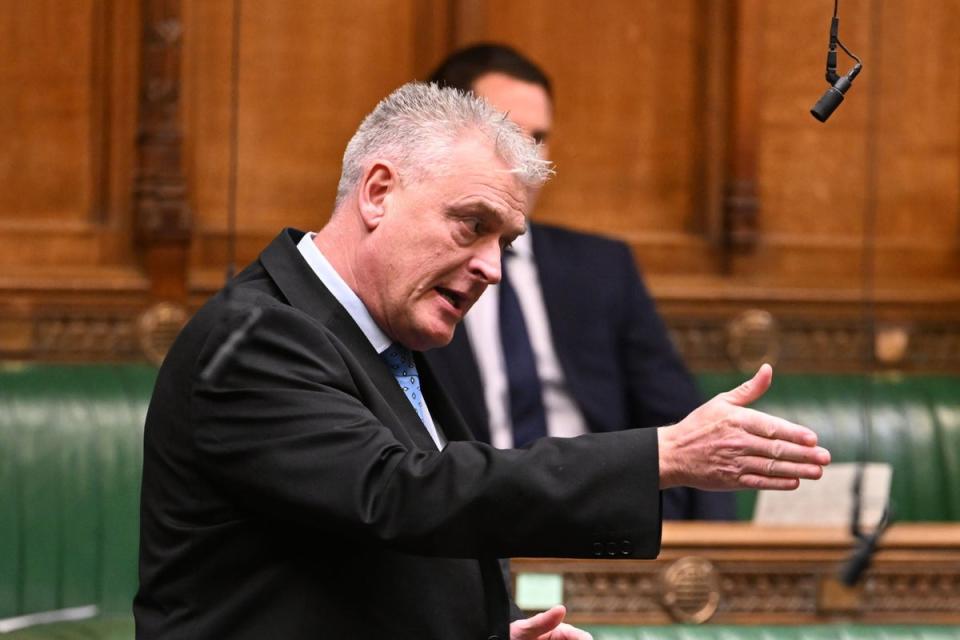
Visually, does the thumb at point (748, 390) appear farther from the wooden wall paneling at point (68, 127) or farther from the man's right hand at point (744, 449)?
the wooden wall paneling at point (68, 127)

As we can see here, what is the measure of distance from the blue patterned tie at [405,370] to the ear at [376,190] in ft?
0.49

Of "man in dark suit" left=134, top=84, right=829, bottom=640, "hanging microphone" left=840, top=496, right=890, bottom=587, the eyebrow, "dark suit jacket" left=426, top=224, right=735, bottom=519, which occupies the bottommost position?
"hanging microphone" left=840, top=496, right=890, bottom=587

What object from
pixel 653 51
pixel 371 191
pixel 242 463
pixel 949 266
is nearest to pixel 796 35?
pixel 653 51

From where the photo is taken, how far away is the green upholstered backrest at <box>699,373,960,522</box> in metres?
4.03

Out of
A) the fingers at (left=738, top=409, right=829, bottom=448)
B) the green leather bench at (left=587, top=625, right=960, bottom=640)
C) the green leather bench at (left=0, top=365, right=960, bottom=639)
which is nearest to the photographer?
the fingers at (left=738, top=409, right=829, bottom=448)

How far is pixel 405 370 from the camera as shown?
1.91 metres

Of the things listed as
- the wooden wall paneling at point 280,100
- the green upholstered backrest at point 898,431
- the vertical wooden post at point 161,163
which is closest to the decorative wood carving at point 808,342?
the green upholstered backrest at point 898,431

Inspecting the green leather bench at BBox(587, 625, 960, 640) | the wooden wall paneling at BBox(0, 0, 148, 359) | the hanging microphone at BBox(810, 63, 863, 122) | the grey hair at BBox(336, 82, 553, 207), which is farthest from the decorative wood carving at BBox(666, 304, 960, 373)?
the grey hair at BBox(336, 82, 553, 207)

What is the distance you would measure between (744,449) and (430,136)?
18.9 inches

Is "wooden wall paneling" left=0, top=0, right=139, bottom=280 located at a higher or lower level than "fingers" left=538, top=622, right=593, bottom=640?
higher

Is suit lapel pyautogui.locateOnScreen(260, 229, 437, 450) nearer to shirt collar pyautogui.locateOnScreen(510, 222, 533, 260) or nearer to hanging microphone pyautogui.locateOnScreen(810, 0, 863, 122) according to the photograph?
hanging microphone pyautogui.locateOnScreen(810, 0, 863, 122)

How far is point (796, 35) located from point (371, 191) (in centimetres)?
282

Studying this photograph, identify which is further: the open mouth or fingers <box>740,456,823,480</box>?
the open mouth

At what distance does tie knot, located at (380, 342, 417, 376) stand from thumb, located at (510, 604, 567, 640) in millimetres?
302
